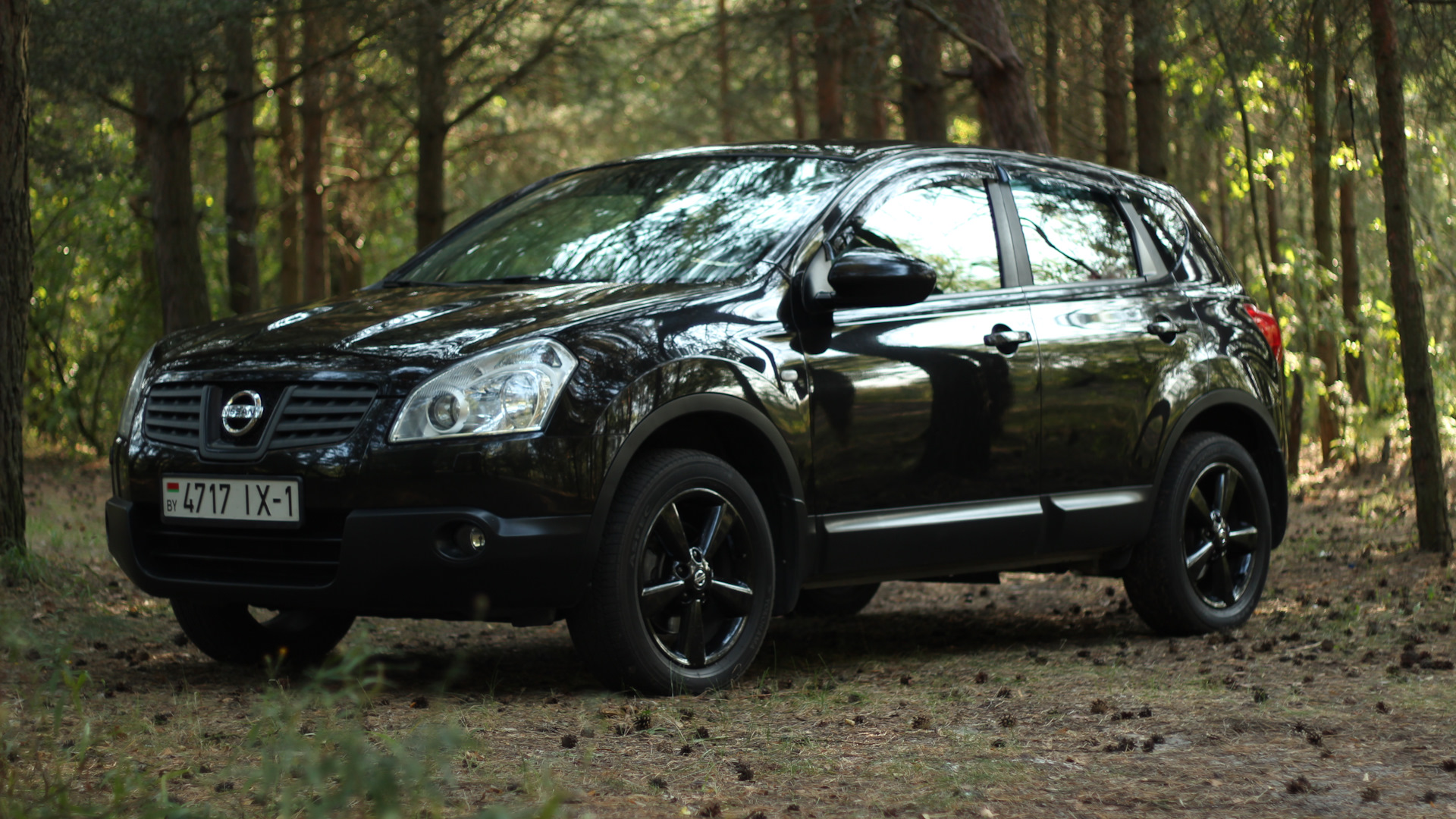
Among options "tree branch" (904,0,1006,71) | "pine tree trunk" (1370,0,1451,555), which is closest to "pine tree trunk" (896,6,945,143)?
"tree branch" (904,0,1006,71)

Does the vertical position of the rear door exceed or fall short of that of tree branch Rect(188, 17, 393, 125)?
it falls short

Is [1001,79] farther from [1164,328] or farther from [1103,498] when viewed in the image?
[1103,498]

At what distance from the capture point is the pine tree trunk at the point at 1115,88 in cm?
1343

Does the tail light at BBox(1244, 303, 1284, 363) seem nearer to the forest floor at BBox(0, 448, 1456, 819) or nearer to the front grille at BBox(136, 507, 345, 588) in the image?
the forest floor at BBox(0, 448, 1456, 819)

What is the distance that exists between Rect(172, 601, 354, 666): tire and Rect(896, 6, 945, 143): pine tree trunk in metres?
9.00

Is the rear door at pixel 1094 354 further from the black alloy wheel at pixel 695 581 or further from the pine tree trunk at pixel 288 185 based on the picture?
the pine tree trunk at pixel 288 185

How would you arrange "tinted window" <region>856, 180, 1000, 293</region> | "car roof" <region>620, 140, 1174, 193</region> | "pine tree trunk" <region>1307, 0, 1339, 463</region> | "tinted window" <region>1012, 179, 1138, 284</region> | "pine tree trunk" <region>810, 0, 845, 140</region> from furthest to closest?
"pine tree trunk" <region>810, 0, 845, 140</region> → "pine tree trunk" <region>1307, 0, 1339, 463</region> → "tinted window" <region>1012, 179, 1138, 284</region> → "car roof" <region>620, 140, 1174, 193</region> → "tinted window" <region>856, 180, 1000, 293</region>

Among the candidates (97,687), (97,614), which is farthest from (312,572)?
(97,614)

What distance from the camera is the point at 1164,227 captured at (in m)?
6.91

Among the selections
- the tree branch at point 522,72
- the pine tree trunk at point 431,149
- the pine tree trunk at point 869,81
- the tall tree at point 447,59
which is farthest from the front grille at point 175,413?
the tree branch at point 522,72

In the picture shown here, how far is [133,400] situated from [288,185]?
651 inches

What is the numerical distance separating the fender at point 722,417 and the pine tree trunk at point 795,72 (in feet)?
14.2

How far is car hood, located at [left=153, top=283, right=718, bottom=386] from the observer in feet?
14.8

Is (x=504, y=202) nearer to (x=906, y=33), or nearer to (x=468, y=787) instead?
(x=468, y=787)
